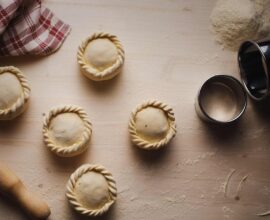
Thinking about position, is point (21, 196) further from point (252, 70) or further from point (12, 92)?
point (252, 70)

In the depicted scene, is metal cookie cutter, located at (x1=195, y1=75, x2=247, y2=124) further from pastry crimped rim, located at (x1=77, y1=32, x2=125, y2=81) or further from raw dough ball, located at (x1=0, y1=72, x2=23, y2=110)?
raw dough ball, located at (x1=0, y1=72, x2=23, y2=110)

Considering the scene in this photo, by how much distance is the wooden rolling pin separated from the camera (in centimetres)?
158

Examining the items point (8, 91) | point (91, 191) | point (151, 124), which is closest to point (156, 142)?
point (151, 124)

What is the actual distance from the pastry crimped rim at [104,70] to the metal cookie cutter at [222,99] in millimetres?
327

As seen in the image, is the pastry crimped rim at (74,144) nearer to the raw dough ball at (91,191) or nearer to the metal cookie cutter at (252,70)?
the raw dough ball at (91,191)

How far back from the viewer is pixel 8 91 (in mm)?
1623

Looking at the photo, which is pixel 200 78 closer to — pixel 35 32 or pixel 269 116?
pixel 269 116

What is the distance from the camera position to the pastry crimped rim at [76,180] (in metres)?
1.59

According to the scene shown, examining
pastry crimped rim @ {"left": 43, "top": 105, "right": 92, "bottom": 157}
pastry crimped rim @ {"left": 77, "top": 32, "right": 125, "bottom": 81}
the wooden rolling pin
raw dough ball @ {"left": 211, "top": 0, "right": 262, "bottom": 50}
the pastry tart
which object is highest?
raw dough ball @ {"left": 211, "top": 0, "right": 262, "bottom": 50}

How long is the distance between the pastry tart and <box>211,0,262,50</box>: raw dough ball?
77 centimetres

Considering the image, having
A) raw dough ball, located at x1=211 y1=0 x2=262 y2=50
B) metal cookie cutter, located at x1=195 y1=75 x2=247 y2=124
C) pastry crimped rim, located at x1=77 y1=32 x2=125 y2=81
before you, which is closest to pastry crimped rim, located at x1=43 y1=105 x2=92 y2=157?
pastry crimped rim, located at x1=77 y1=32 x2=125 y2=81

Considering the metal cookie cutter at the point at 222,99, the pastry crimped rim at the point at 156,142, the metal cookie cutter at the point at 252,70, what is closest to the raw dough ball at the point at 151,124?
the pastry crimped rim at the point at 156,142

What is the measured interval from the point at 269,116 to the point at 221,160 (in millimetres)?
264

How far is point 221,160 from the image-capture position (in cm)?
173
